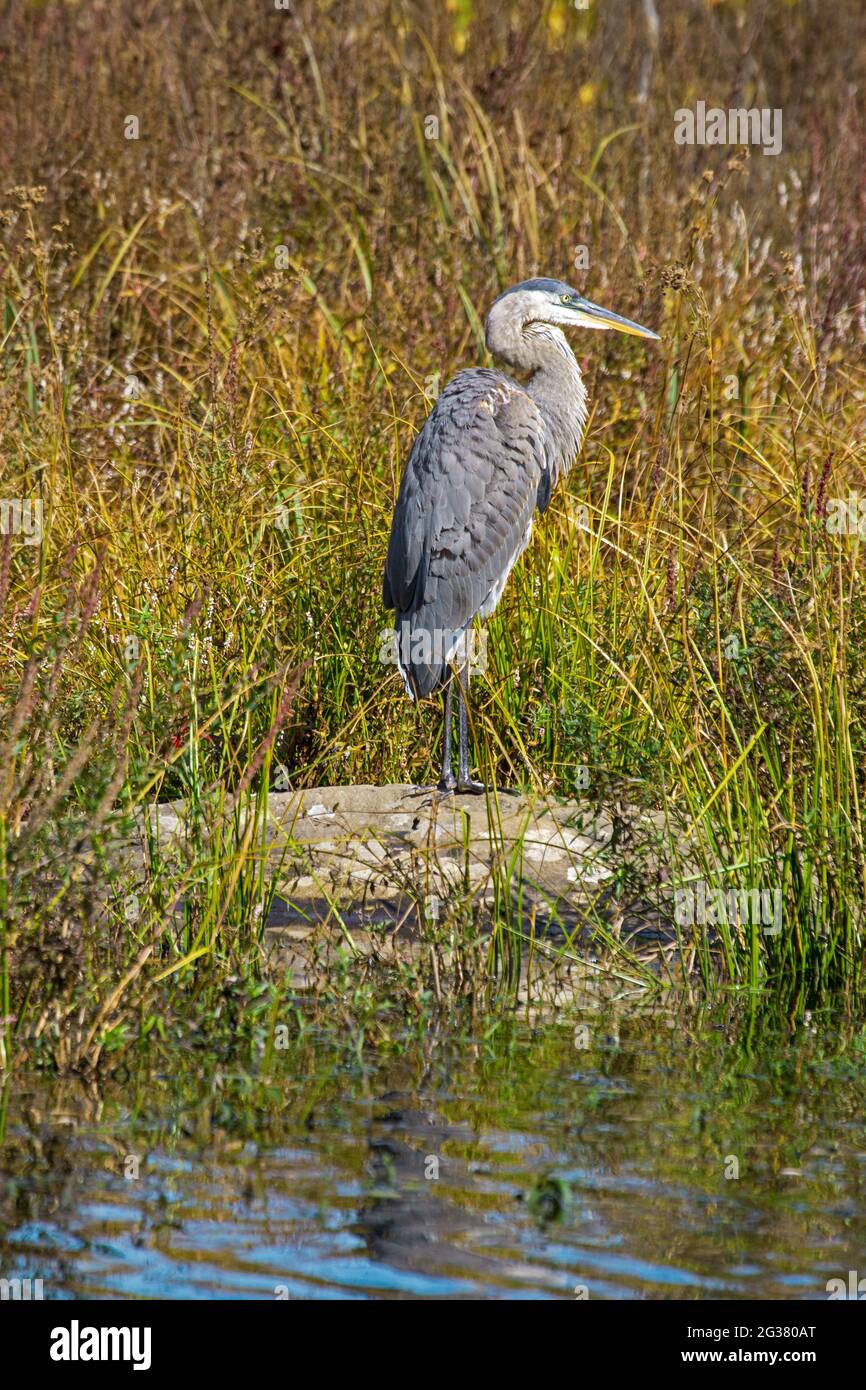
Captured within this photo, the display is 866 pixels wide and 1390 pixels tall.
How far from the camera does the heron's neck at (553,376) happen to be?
21.4 feet

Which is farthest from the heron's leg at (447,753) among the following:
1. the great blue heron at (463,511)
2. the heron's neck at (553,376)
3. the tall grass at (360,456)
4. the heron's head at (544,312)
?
the heron's head at (544,312)

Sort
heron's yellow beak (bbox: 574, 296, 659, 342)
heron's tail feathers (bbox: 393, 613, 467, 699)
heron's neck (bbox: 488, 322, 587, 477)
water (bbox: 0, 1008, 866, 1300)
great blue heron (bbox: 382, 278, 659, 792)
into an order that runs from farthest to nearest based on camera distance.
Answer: heron's yellow beak (bbox: 574, 296, 659, 342) → heron's neck (bbox: 488, 322, 587, 477) → great blue heron (bbox: 382, 278, 659, 792) → heron's tail feathers (bbox: 393, 613, 467, 699) → water (bbox: 0, 1008, 866, 1300)

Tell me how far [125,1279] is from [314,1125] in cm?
71

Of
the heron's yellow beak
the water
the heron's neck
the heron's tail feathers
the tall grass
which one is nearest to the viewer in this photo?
the water

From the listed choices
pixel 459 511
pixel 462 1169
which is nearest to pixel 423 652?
pixel 459 511

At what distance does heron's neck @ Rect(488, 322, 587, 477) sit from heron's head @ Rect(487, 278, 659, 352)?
0.02 metres

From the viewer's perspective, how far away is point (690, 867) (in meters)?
4.49

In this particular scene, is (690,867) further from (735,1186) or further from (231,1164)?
(231,1164)

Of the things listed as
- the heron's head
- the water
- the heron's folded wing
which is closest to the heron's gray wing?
the heron's folded wing

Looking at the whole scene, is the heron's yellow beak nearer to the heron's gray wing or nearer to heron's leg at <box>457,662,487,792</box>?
the heron's gray wing

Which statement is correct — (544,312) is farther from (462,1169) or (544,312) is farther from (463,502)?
(462,1169)

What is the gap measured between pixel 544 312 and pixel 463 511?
3.48ft

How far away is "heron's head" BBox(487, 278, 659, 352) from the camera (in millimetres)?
6582
